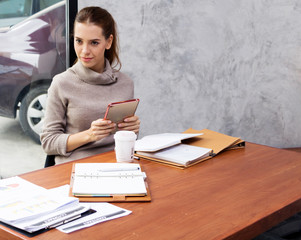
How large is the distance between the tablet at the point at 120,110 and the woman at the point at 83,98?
0.05m

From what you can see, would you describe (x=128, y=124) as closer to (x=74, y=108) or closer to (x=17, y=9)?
(x=74, y=108)

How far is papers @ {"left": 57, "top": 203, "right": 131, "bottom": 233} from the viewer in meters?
0.94

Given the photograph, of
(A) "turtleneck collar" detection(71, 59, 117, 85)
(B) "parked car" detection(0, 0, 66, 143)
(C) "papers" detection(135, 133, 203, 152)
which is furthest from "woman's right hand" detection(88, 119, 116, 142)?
(B) "parked car" detection(0, 0, 66, 143)

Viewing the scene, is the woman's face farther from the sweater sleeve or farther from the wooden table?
the wooden table

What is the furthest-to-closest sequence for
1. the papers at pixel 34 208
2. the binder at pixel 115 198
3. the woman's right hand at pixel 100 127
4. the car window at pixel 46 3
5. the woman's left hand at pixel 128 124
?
the car window at pixel 46 3
the woman's left hand at pixel 128 124
the woman's right hand at pixel 100 127
the binder at pixel 115 198
the papers at pixel 34 208

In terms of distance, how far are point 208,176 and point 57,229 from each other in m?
0.59

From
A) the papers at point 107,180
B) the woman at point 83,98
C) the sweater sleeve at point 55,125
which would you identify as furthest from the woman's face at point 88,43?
the papers at point 107,180

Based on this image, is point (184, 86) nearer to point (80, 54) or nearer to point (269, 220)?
point (80, 54)

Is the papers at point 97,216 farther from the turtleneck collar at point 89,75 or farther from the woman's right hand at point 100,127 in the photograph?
the turtleneck collar at point 89,75

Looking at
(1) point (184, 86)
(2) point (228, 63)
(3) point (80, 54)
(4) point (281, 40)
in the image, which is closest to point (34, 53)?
(3) point (80, 54)

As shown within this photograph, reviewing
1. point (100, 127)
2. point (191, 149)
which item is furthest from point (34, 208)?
point (191, 149)

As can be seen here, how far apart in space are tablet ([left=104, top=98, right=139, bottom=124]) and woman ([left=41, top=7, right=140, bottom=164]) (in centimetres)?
5

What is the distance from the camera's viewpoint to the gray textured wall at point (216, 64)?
3.15 m

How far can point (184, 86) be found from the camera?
344cm
